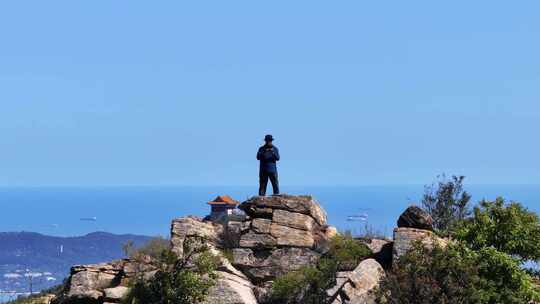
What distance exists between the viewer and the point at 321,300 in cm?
4066

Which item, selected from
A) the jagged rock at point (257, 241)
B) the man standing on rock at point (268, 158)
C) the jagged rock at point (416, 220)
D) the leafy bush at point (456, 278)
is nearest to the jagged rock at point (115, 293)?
the jagged rock at point (257, 241)

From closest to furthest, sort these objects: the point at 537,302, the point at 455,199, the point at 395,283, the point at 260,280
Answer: the point at 395,283, the point at 537,302, the point at 260,280, the point at 455,199

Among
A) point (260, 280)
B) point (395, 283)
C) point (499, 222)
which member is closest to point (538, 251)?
point (499, 222)

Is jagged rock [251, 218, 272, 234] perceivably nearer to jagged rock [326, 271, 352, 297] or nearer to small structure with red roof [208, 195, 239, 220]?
small structure with red roof [208, 195, 239, 220]

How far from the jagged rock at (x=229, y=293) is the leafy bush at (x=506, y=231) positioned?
10.0 m

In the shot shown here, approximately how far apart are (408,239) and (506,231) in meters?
4.39

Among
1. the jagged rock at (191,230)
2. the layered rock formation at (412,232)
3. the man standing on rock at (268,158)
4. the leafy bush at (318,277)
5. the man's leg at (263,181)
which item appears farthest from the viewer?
the man's leg at (263,181)

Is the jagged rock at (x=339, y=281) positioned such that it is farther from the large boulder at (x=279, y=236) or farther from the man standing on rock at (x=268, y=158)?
the man standing on rock at (x=268, y=158)

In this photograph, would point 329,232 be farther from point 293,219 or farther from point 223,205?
point 223,205

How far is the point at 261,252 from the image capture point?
45.9m

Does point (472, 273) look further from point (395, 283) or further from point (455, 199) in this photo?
point (455, 199)

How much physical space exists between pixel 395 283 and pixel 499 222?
24.1ft

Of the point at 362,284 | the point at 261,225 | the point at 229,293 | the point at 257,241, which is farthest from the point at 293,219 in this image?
the point at 362,284

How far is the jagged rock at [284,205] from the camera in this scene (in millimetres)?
47438
